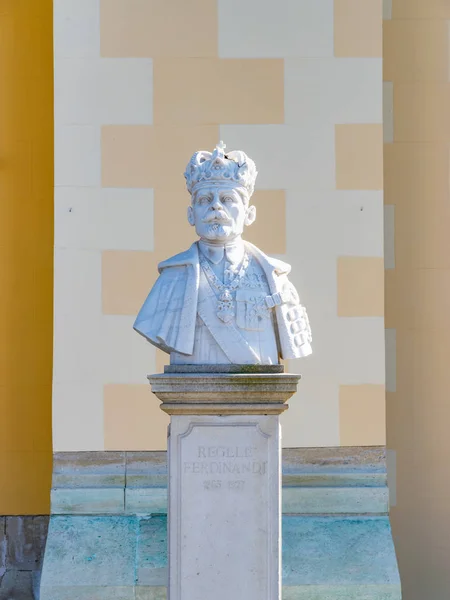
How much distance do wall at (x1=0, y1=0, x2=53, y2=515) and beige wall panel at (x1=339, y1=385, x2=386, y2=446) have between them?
180 cm

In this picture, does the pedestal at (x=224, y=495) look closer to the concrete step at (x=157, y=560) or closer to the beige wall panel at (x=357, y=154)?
the concrete step at (x=157, y=560)

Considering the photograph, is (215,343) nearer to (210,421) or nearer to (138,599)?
(210,421)

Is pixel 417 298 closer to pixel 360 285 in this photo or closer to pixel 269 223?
pixel 360 285

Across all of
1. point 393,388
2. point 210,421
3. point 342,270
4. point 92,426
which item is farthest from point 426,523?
point 210,421

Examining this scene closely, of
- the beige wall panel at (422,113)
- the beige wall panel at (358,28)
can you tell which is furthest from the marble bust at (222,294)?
the beige wall panel at (422,113)

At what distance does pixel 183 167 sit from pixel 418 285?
1.65 meters

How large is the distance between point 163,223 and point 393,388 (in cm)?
175

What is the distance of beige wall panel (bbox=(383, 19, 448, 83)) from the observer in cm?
781

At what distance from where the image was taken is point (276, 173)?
7.23 metres

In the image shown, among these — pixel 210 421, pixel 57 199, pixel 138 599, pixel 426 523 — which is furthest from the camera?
pixel 426 523

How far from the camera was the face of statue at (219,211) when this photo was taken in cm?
564

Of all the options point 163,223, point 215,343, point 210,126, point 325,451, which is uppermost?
point 210,126

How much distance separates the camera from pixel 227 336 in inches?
218

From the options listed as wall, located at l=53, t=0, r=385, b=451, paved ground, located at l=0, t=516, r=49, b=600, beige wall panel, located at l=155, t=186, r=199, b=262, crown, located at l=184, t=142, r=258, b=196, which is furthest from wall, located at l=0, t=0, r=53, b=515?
crown, located at l=184, t=142, r=258, b=196
